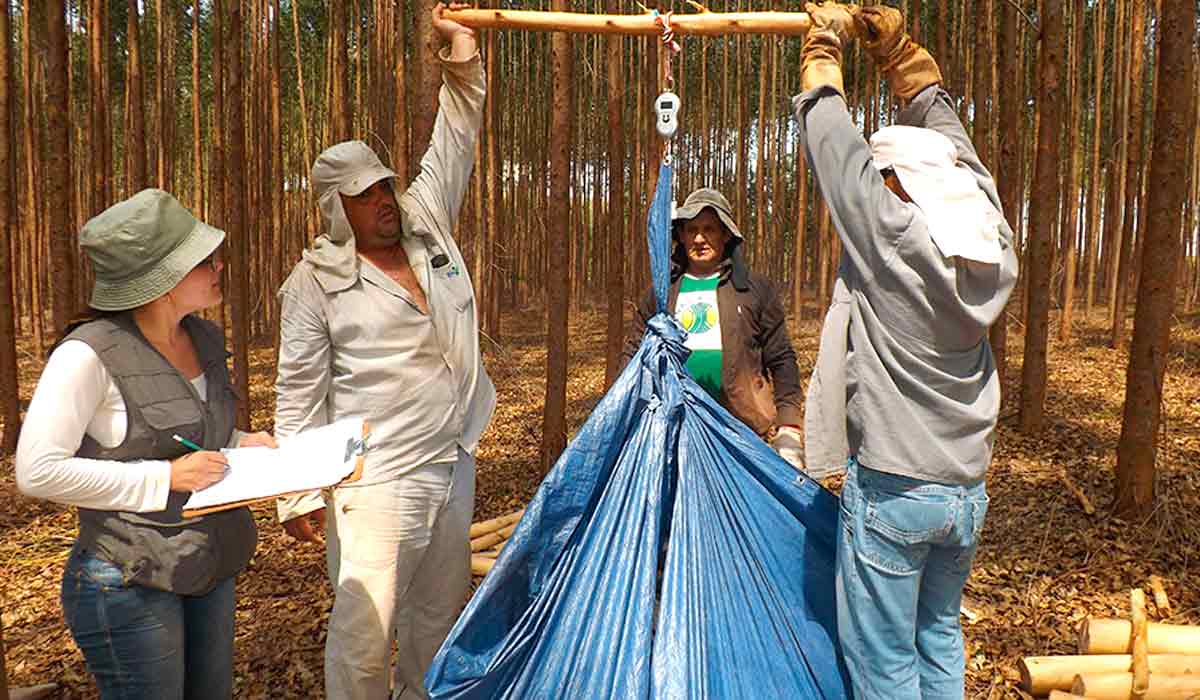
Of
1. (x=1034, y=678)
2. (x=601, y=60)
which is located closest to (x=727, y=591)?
(x=1034, y=678)

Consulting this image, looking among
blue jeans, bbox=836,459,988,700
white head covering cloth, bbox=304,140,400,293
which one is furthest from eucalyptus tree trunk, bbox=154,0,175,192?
blue jeans, bbox=836,459,988,700

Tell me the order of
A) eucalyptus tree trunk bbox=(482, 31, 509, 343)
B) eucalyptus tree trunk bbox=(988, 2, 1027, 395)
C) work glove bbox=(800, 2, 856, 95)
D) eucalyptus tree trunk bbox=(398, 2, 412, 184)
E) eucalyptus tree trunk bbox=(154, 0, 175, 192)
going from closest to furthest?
work glove bbox=(800, 2, 856, 95) → eucalyptus tree trunk bbox=(988, 2, 1027, 395) → eucalyptus tree trunk bbox=(398, 2, 412, 184) → eucalyptus tree trunk bbox=(482, 31, 509, 343) → eucalyptus tree trunk bbox=(154, 0, 175, 192)

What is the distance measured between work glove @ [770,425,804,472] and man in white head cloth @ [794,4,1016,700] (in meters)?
0.54

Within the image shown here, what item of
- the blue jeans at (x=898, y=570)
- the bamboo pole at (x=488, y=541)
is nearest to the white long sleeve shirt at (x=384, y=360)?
the blue jeans at (x=898, y=570)

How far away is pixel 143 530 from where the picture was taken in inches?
61.7

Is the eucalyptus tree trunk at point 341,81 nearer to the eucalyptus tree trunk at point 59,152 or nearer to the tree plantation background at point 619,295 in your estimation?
the tree plantation background at point 619,295

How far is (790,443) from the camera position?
2.33m

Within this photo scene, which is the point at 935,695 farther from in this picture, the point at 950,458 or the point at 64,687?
the point at 64,687

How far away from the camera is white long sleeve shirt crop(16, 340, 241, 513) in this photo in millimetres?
1399

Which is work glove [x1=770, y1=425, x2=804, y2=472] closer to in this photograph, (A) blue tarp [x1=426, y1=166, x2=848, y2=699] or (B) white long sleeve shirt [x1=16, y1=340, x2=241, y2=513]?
(A) blue tarp [x1=426, y1=166, x2=848, y2=699]

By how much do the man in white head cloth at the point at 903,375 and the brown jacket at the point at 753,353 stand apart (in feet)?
2.66

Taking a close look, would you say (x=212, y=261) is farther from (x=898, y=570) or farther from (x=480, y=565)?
(x=480, y=565)

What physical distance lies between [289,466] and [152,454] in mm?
281

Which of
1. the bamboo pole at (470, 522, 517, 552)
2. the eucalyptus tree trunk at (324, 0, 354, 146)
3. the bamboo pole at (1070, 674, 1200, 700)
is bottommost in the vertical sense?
the bamboo pole at (470, 522, 517, 552)
